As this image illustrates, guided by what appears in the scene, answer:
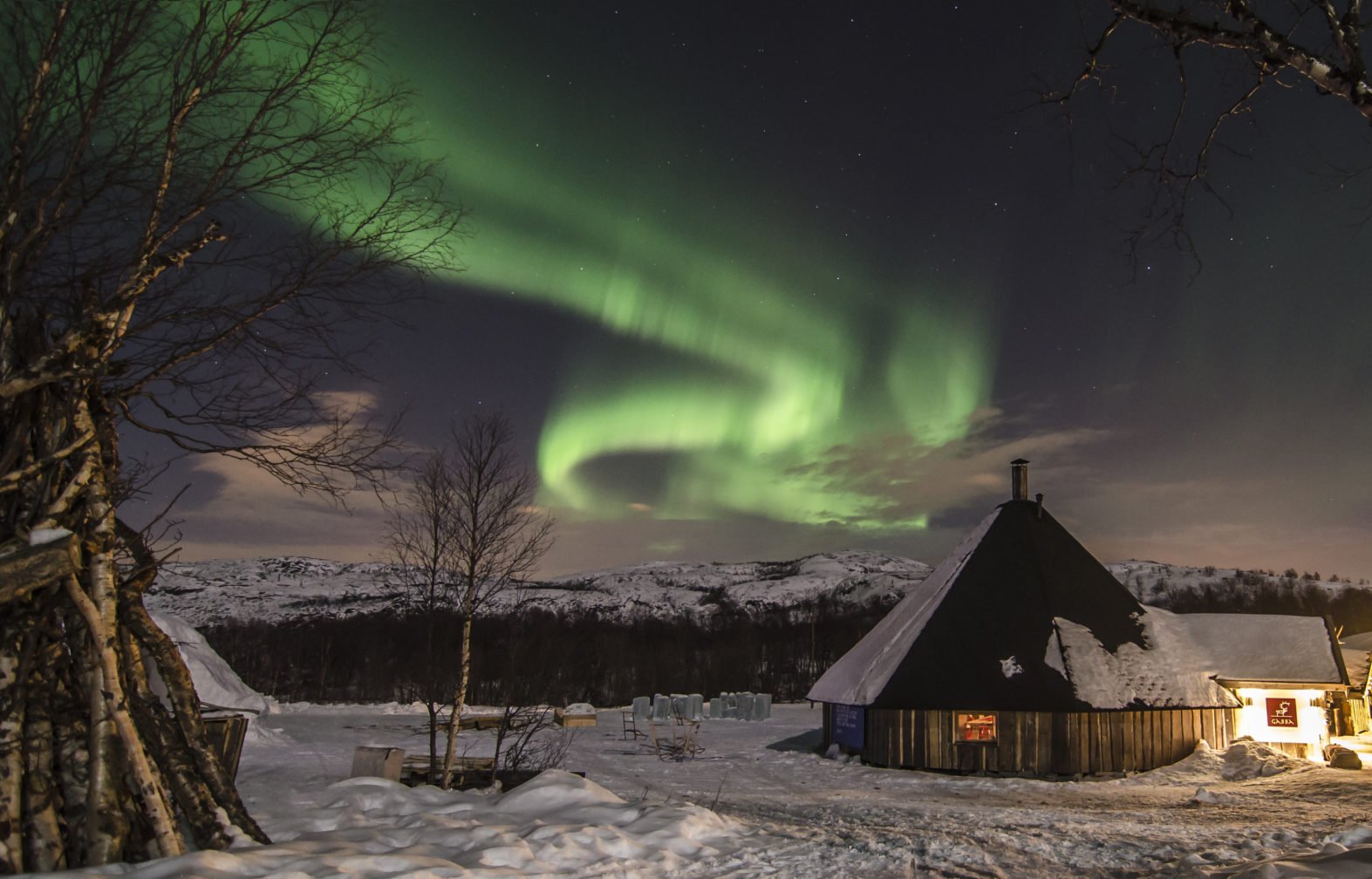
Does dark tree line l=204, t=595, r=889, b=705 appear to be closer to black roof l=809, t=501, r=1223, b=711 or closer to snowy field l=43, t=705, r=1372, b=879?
black roof l=809, t=501, r=1223, b=711

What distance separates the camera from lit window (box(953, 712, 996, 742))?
2248 centimetres

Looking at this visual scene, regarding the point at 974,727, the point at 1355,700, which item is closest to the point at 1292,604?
the point at 1355,700

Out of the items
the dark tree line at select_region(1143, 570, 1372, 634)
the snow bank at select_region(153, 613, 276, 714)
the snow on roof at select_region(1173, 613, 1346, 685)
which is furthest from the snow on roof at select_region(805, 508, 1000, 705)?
the dark tree line at select_region(1143, 570, 1372, 634)

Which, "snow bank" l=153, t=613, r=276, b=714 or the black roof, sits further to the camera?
"snow bank" l=153, t=613, r=276, b=714

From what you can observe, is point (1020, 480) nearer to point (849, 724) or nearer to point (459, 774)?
point (849, 724)

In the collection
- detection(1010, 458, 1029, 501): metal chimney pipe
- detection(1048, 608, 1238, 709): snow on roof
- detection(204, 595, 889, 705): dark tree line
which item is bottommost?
detection(204, 595, 889, 705): dark tree line

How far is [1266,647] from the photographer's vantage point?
86.3 ft

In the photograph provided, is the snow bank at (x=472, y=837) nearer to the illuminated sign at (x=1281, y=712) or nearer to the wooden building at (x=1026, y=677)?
the wooden building at (x=1026, y=677)

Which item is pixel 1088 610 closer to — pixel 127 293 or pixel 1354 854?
pixel 1354 854

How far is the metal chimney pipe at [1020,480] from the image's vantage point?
1149 inches

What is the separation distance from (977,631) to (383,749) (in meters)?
17.6

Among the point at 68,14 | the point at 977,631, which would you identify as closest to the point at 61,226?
the point at 68,14

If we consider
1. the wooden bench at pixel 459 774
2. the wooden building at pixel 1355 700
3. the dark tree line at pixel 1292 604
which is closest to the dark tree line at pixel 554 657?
the dark tree line at pixel 1292 604

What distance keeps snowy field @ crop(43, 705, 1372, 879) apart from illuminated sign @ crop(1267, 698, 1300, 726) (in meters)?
3.33
